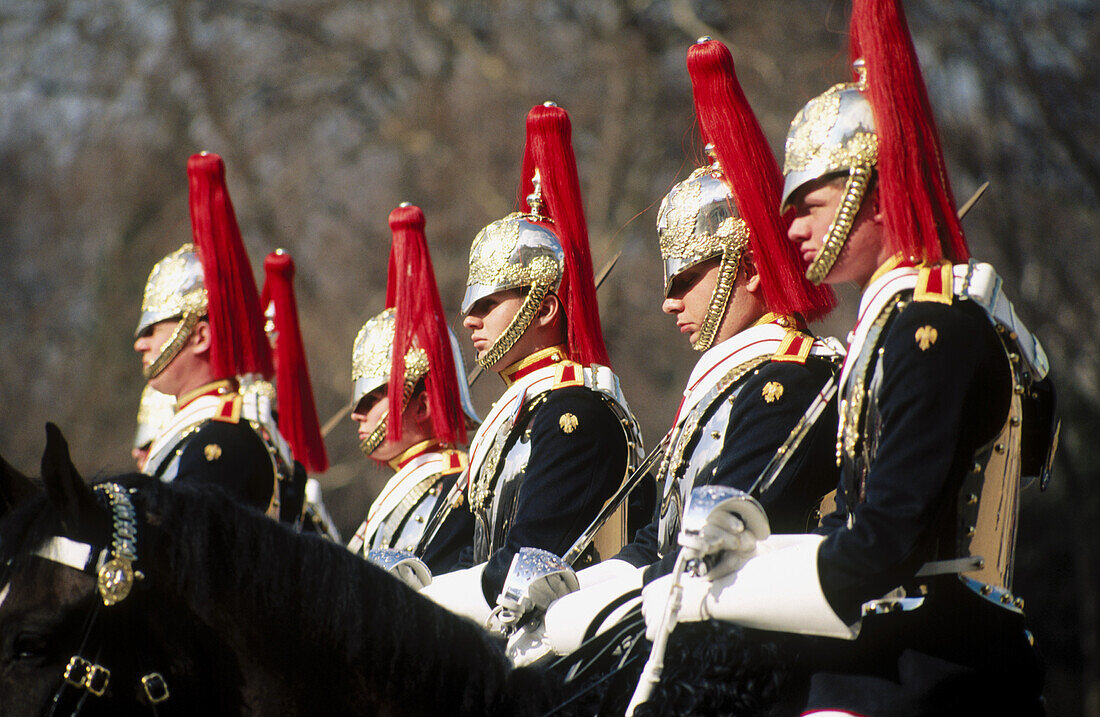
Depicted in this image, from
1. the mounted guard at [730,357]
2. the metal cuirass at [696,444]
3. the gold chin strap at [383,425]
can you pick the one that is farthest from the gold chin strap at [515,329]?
the gold chin strap at [383,425]

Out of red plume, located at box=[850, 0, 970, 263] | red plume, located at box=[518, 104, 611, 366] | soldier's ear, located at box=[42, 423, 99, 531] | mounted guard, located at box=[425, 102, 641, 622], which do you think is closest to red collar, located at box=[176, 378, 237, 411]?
mounted guard, located at box=[425, 102, 641, 622]

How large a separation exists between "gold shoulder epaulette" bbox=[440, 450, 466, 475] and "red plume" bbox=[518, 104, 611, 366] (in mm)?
1168

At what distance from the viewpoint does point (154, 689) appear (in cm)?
265

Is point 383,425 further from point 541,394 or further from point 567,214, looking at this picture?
point 541,394

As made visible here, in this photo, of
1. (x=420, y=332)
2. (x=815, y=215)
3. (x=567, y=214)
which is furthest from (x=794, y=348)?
(x=420, y=332)

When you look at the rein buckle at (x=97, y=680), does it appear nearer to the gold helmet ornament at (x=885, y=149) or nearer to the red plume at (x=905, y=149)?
the gold helmet ornament at (x=885, y=149)

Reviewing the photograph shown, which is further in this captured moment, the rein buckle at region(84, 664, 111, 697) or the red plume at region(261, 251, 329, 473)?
the red plume at region(261, 251, 329, 473)

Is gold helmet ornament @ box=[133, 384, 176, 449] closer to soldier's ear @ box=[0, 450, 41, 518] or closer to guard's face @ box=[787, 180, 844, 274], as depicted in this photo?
soldier's ear @ box=[0, 450, 41, 518]

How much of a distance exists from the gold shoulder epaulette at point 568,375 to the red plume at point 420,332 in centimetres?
147

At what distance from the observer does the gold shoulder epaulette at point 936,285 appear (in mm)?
2830

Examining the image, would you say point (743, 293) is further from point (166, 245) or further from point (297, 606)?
point (166, 245)

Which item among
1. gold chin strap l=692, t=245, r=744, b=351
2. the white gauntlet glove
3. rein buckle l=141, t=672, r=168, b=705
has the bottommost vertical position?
rein buckle l=141, t=672, r=168, b=705

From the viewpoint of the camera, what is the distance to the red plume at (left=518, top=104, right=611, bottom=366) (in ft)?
16.0

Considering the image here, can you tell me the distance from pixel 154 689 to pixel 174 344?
3524 mm
